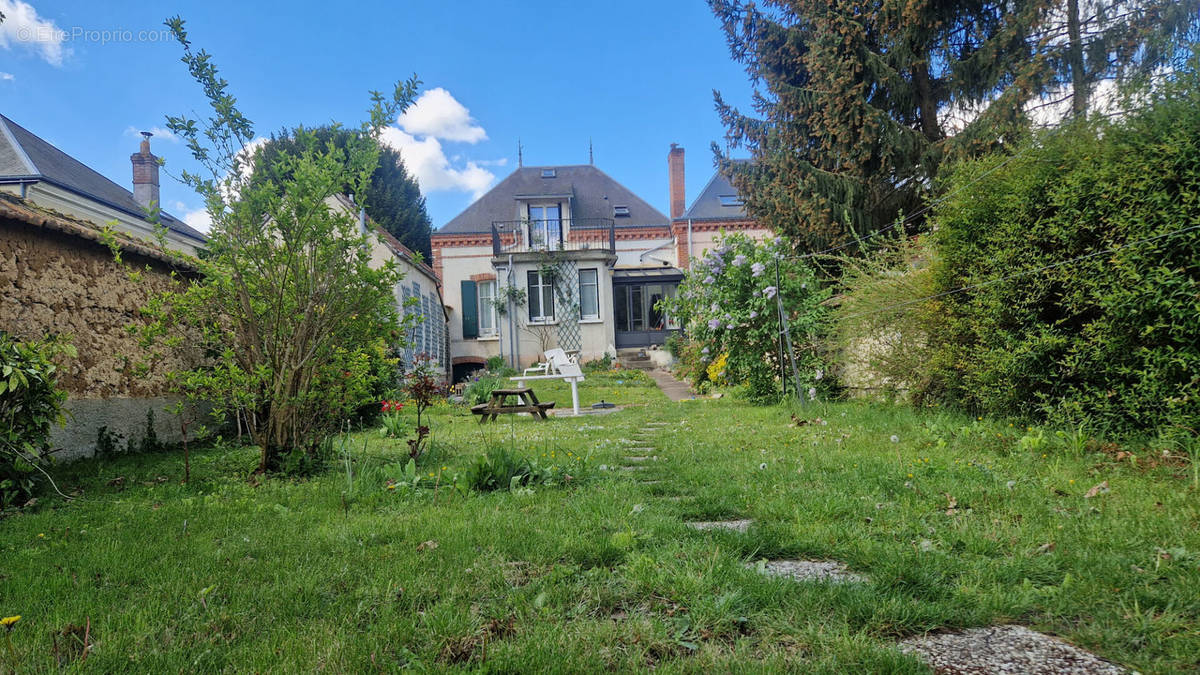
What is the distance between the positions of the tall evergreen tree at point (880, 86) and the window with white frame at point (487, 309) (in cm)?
1245

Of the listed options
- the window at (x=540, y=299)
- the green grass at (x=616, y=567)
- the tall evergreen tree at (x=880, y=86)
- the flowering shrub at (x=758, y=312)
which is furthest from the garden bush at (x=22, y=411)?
the window at (x=540, y=299)

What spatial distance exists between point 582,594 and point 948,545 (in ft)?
4.81

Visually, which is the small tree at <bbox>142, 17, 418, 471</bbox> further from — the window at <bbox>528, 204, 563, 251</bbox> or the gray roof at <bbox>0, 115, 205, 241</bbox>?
the window at <bbox>528, 204, 563, 251</bbox>

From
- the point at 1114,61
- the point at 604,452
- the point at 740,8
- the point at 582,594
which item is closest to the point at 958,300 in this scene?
the point at 604,452

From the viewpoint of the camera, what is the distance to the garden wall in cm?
461

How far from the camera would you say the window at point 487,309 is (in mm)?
21000

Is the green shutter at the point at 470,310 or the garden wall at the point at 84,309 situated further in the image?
the green shutter at the point at 470,310

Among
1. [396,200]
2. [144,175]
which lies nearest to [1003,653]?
[144,175]

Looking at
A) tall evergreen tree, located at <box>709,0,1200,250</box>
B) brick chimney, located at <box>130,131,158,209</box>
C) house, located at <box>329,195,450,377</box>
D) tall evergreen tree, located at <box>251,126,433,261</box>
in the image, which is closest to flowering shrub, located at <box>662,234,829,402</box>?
tall evergreen tree, located at <box>709,0,1200,250</box>

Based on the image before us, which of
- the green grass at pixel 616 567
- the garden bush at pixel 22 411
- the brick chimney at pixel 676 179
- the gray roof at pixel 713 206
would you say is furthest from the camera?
the brick chimney at pixel 676 179

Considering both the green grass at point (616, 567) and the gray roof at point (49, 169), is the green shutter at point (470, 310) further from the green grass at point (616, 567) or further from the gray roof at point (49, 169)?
the green grass at point (616, 567)

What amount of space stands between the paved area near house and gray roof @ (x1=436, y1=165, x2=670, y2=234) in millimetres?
7707

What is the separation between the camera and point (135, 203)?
15.6 meters

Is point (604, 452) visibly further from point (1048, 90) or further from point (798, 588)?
point (1048, 90)
